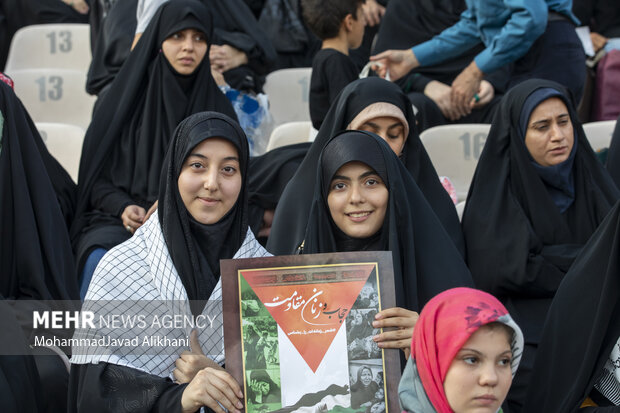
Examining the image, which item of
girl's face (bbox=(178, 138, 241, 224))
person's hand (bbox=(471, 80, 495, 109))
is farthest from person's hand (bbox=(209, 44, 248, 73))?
girl's face (bbox=(178, 138, 241, 224))

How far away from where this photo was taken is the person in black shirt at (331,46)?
199 inches

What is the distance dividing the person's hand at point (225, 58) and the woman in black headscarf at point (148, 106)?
65cm

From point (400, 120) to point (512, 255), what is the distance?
74cm

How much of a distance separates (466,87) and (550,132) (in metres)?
1.31

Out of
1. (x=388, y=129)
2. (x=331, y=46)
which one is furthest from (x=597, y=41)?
(x=388, y=129)

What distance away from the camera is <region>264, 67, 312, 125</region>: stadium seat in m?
6.33

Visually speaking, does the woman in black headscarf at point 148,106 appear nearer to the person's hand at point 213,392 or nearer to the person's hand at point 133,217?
the person's hand at point 133,217

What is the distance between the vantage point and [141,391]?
271 centimetres

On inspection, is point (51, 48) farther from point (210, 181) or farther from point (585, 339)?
point (585, 339)

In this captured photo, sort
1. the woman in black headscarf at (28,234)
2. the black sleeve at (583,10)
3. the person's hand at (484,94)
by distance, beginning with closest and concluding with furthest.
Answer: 1. the woman in black headscarf at (28,234)
2. the person's hand at (484,94)
3. the black sleeve at (583,10)

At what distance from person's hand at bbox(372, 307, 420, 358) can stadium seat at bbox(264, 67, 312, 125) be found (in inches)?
151

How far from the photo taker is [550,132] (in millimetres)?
4164

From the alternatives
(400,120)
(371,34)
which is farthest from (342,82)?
(371,34)

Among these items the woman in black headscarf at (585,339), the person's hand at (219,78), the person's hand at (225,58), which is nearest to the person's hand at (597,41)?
the person's hand at (225,58)
